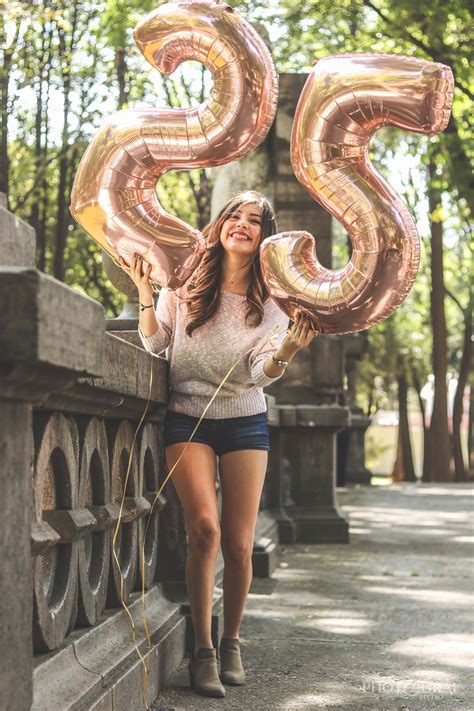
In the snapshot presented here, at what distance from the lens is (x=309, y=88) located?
467 centimetres

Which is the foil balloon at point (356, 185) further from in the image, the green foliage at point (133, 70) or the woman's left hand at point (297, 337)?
the green foliage at point (133, 70)

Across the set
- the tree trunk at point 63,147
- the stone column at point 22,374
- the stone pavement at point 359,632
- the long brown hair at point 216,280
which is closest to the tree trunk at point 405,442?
the tree trunk at point 63,147

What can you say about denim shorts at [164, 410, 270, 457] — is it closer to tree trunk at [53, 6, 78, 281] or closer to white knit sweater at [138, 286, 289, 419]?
white knit sweater at [138, 286, 289, 419]

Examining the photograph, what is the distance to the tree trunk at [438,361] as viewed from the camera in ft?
84.1

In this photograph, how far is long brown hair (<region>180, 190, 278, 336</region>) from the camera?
4910 millimetres

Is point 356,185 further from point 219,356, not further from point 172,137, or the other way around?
point 219,356

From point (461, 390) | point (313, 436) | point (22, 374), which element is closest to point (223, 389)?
point (22, 374)

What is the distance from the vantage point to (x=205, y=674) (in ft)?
15.1

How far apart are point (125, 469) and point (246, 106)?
1610 mm

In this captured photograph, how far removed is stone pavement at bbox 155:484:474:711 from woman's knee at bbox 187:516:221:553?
23.7 inches

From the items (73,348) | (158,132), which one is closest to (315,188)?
(158,132)

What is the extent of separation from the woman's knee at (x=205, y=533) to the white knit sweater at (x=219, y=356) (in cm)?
46

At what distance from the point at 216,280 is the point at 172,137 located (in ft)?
2.24

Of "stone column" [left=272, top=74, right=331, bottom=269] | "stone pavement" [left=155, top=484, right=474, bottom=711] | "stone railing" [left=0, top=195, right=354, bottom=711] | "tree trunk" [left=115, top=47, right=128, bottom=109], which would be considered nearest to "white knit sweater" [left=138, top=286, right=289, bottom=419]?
"stone railing" [left=0, top=195, right=354, bottom=711]
